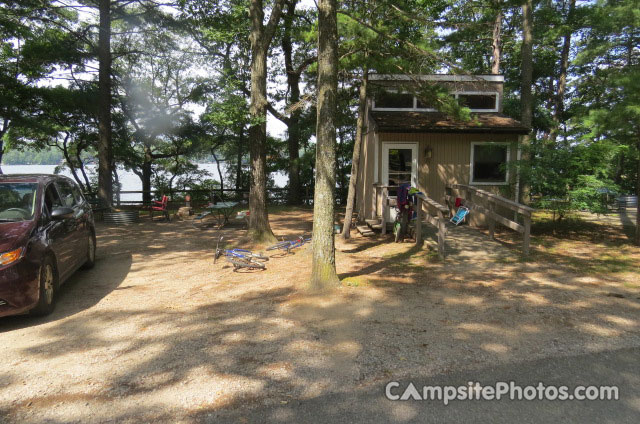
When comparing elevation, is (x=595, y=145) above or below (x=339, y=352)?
above

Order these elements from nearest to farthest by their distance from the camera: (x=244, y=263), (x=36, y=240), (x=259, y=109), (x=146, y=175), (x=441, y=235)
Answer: (x=36, y=240), (x=244, y=263), (x=441, y=235), (x=259, y=109), (x=146, y=175)

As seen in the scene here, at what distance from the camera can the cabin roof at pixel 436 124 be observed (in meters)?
11.6

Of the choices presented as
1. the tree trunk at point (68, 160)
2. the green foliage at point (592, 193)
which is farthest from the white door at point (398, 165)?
the tree trunk at point (68, 160)

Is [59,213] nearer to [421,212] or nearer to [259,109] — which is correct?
[259,109]

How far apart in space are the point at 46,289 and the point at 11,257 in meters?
0.73

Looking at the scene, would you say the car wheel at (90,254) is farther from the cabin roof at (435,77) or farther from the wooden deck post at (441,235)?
the cabin roof at (435,77)

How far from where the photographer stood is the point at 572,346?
394cm

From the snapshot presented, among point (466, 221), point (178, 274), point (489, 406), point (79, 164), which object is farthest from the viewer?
point (79, 164)

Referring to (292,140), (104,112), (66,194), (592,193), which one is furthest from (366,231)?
(104,112)

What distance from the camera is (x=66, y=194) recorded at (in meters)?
6.77

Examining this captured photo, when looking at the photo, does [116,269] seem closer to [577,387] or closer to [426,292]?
[426,292]

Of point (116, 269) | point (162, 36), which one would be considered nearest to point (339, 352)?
point (116, 269)

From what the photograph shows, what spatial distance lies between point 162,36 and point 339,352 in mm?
18090

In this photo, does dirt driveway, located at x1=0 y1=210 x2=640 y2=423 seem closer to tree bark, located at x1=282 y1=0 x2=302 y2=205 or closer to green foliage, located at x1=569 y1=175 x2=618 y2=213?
green foliage, located at x1=569 y1=175 x2=618 y2=213
